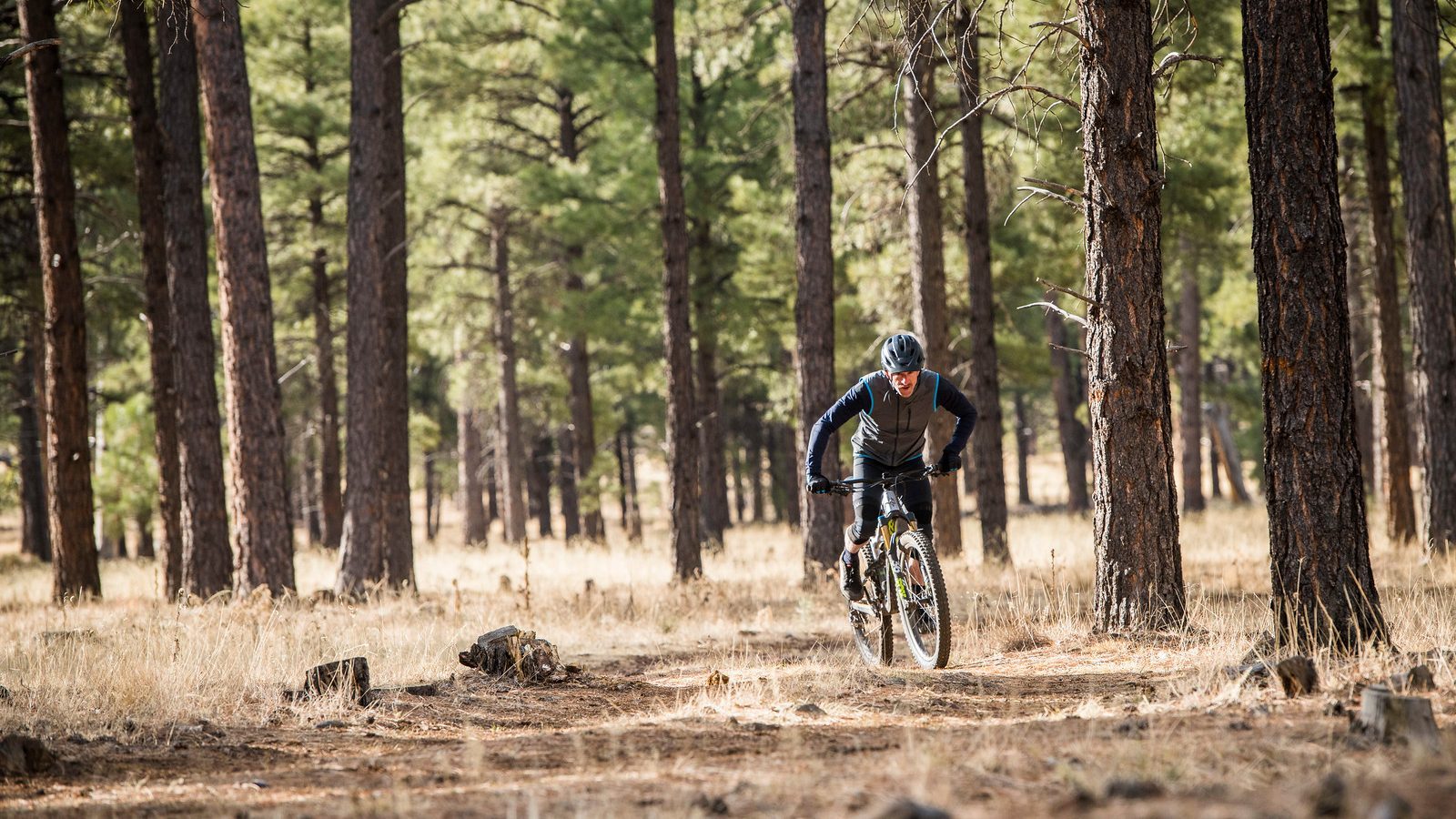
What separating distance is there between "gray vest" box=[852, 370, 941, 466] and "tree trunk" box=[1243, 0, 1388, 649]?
6.41 feet

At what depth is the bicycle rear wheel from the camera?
6.67 meters

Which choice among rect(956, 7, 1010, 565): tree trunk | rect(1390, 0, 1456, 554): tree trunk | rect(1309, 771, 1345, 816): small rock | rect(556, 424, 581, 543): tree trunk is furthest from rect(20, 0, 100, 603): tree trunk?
rect(556, 424, 581, 543): tree trunk

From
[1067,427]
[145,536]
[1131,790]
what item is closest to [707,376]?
[1067,427]

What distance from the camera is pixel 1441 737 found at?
4.25 metres

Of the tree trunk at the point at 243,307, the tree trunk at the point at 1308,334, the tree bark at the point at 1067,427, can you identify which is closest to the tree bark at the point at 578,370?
the tree bark at the point at 1067,427

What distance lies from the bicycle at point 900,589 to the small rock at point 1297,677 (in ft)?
6.04

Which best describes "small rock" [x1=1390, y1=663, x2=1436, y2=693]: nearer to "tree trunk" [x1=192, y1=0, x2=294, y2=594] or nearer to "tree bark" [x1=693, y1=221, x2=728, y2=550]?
"tree trunk" [x1=192, y1=0, x2=294, y2=594]

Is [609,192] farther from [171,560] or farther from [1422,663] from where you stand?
[1422,663]

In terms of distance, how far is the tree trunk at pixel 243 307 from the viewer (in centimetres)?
1094

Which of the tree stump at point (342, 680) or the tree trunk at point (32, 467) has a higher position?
the tree trunk at point (32, 467)

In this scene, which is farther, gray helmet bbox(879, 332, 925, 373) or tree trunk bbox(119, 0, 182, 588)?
tree trunk bbox(119, 0, 182, 588)

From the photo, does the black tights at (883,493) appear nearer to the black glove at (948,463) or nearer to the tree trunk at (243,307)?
the black glove at (948,463)

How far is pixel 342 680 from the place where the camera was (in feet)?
21.2

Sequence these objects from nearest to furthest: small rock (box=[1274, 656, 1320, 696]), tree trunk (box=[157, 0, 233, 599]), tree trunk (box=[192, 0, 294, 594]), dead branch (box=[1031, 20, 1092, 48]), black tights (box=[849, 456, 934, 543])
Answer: small rock (box=[1274, 656, 1320, 696]), dead branch (box=[1031, 20, 1092, 48]), black tights (box=[849, 456, 934, 543]), tree trunk (box=[192, 0, 294, 594]), tree trunk (box=[157, 0, 233, 599])
